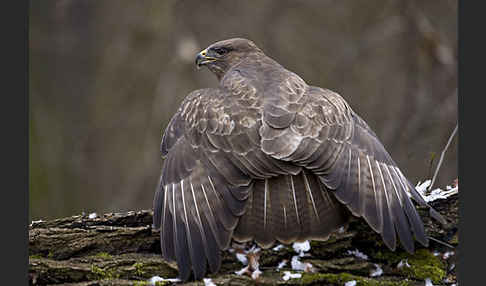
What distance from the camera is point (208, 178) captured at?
218 inches

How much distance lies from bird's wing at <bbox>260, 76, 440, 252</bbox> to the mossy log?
218mm

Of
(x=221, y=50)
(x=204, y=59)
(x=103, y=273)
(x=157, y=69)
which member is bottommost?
(x=103, y=273)

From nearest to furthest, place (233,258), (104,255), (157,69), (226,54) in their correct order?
(233,258), (104,255), (226,54), (157,69)

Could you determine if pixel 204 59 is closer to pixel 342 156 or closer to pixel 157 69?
pixel 342 156

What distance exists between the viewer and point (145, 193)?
33.6 feet

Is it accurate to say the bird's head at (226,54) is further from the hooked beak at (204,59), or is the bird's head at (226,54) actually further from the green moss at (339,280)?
the green moss at (339,280)

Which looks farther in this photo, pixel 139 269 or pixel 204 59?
pixel 204 59

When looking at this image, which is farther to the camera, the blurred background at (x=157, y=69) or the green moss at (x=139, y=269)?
the blurred background at (x=157, y=69)

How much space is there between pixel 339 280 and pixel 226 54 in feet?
10.4

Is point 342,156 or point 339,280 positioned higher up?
point 342,156

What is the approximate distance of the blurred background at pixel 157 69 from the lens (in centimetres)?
1025

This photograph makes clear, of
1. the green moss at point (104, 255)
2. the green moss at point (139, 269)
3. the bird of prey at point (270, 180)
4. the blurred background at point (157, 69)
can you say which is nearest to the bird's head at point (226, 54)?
the bird of prey at point (270, 180)

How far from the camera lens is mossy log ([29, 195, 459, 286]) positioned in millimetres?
5281

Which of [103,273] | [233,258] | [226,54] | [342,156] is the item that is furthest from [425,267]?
[226,54]
